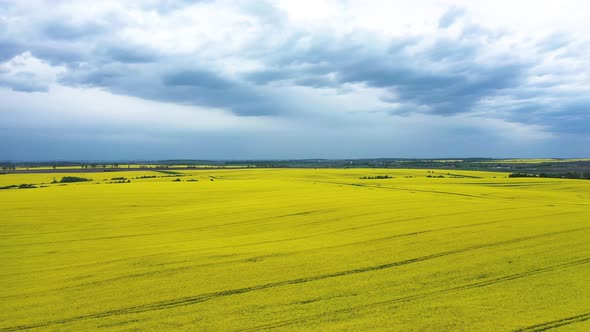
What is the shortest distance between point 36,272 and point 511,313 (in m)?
15.6

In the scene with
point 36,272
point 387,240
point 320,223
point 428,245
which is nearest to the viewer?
point 36,272

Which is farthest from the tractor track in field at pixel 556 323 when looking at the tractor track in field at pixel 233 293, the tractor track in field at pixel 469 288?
the tractor track in field at pixel 233 293

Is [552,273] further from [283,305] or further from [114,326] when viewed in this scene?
[114,326]

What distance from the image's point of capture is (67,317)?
32.8ft

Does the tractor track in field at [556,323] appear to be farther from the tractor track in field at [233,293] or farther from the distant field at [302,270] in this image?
the tractor track in field at [233,293]

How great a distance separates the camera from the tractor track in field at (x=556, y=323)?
909 cm

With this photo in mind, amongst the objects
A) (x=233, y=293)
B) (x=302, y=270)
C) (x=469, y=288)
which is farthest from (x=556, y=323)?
(x=233, y=293)

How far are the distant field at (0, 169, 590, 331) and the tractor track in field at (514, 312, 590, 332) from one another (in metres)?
0.06

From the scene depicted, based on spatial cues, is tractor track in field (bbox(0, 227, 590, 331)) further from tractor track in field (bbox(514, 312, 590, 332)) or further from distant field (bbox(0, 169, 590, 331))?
tractor track in field (bbox(514, 312, 590, 332))

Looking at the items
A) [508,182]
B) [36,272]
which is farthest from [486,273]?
[508,182]

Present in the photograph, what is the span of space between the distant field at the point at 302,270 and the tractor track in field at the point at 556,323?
0.06 meters

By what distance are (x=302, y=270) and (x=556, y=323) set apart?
7501 millimetres

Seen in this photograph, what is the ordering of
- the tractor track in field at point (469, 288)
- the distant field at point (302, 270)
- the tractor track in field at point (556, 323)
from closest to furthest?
the tractor track in field at point (556, 323), the tractor track in field at point (469, 288), the distant field at point (302, 270)

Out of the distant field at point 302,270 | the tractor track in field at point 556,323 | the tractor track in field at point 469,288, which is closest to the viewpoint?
the tractor track in field at point 556,323
